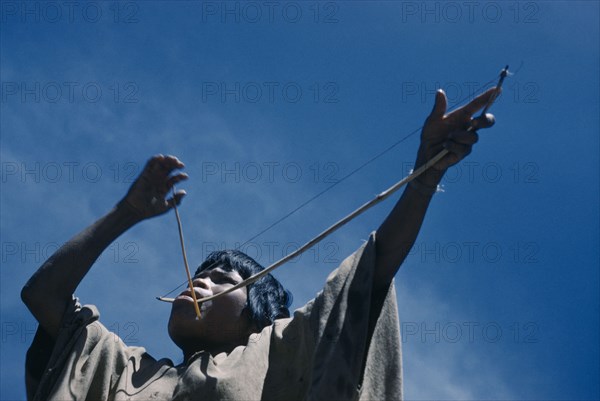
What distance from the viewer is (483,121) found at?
5832 mm

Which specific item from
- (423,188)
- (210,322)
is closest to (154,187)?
(210,322)

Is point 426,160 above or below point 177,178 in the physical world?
below

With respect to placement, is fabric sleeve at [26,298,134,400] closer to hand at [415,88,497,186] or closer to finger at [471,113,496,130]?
hand at [415,88,497,186]

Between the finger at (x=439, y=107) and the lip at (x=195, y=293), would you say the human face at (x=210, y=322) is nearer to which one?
the lip at (x=195, y=293)

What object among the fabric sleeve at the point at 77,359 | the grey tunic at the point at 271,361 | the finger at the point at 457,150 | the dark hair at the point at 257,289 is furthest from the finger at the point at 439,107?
the fabric sleeve at the point at 77,359

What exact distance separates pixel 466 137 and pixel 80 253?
6.63ft

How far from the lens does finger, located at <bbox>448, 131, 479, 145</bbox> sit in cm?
583

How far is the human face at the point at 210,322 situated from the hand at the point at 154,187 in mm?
509

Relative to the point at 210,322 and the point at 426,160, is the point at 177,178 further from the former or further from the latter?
the point at 426,160

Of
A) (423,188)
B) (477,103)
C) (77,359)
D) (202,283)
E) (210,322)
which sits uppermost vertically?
(477,103)

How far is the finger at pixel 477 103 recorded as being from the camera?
5.82 m

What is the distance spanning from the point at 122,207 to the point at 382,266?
4.74ft

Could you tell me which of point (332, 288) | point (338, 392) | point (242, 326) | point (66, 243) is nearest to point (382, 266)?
point (332, 288)

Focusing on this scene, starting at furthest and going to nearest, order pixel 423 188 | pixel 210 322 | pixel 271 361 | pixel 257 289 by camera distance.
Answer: pixel 257 289 → pixel 210 322 → pixel 271 361 → pixel 423 188
